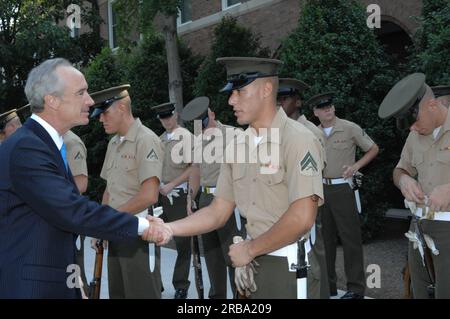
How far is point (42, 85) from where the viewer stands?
325 cm

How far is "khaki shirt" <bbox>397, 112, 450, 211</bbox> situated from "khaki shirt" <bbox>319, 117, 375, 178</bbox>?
2433mm

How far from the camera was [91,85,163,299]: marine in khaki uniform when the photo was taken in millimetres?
4934

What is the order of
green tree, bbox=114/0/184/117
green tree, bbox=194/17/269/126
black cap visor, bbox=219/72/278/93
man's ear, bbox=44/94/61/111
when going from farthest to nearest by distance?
green tree, bbox=194/17/269/126 < green tree, bbox=114/0/184/117 < black cap visor, bbox=219/72/278/93 < man's ear, bbox=44/94/61/111

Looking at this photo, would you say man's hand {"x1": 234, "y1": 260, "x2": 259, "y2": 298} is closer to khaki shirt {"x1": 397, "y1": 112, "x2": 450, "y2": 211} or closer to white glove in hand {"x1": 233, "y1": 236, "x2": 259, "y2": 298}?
white glove in hand {"x1": 233, "y1": 236, "x2": 259, "y2": 298}

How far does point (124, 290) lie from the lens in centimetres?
501

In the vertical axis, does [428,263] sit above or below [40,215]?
below

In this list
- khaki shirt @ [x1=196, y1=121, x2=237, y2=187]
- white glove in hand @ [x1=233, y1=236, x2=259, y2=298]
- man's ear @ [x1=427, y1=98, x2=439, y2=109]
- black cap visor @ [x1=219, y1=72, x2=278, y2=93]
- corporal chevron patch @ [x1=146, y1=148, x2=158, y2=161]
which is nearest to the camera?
white glove in hand @ [x1=233, y1=236, x2=259, y2=298]

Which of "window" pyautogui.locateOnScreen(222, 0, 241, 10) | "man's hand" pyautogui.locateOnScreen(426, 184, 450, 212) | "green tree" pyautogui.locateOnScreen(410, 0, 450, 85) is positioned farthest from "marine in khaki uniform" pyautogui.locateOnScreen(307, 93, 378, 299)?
"window" pyautogui.locateOnScreen(222, 0, 241, 10)

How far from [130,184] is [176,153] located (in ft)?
9.64

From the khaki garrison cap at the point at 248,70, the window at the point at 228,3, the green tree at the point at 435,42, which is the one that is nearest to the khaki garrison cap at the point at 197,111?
the green tree at the point at 435,42

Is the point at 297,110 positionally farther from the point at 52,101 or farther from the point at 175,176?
the point at 52,101

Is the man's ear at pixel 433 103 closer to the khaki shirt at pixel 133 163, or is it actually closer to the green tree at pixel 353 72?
the khaki shirt at pixel 133 163

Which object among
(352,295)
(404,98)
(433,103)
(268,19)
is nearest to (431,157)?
(433,103)

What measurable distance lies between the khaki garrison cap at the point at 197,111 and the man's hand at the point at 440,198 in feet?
11.1
